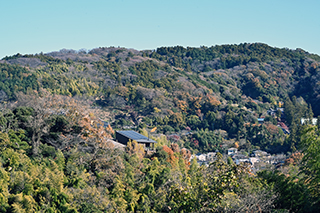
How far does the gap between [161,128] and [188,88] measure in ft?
51.4

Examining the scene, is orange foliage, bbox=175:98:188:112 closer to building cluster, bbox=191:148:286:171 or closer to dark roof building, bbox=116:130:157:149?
building cluster, bbox=191:148:286:171

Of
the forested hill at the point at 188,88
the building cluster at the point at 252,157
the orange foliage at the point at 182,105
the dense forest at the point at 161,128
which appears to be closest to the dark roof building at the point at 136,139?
the dense forest at the point at 161,128

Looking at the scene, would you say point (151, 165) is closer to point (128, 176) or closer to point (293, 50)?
point (128, 176)

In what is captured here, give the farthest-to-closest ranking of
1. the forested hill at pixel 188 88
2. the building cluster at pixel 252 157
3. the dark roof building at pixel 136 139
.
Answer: the forested hill at pixel 188 88 < the building cluster at pixel 252 157 < the dark roof building at pixel 136 139

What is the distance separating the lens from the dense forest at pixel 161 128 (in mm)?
16016

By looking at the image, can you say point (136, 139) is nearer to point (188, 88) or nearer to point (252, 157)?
point (252, 157)

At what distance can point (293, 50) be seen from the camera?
11062cm

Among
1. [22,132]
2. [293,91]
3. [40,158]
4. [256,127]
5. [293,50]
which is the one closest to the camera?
[40,158]

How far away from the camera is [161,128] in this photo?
188 ft

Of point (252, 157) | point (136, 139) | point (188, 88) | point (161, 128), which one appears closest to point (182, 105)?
point (188, 88)

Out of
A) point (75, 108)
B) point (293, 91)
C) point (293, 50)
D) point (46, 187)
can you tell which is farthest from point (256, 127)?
point (293, 50)

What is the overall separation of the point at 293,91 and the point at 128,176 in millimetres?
72413

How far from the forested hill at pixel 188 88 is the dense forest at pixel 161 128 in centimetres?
21

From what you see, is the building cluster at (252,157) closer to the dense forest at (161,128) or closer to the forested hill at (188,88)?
the dense forest at (161,128)
